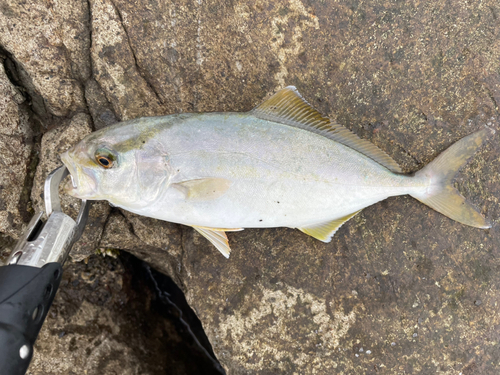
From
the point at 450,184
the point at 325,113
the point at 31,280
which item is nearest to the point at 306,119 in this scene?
the point at 325,113

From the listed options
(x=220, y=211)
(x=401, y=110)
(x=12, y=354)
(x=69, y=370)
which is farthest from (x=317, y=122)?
(x=69, y=370)

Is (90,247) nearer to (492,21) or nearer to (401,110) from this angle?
(401,110)

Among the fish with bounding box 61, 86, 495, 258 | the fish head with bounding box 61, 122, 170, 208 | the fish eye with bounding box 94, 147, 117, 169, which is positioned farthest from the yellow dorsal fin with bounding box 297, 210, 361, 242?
the fish eye with bounding box 94, 147, 117, 169

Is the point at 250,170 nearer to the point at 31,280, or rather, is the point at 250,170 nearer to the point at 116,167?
the point at 116,167

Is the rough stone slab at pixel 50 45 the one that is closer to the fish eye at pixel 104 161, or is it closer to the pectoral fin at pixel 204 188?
the fish eye at pixel 104 161

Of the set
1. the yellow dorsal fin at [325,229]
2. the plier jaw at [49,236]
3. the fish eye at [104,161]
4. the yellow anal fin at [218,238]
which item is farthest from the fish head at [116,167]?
the yellow dorsal fin at [325,229]

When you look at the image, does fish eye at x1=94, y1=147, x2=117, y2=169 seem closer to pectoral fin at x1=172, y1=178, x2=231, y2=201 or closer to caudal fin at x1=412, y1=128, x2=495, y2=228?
pectoral fin at x1=172, y1=178, x2=231, y2=201
